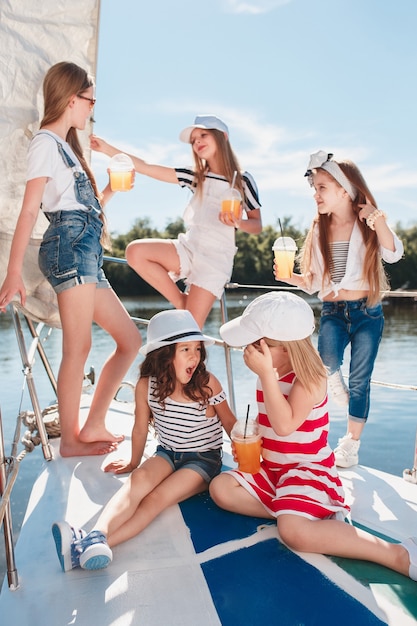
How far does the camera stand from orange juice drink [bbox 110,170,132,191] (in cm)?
236

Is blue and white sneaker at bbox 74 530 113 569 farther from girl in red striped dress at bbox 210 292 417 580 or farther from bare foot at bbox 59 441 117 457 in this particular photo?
bare foot at bbox 59 441 117 457

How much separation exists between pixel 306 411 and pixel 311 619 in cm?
57

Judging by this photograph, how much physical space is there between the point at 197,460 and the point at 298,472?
39 cm

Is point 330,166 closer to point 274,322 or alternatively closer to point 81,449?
point 274,322

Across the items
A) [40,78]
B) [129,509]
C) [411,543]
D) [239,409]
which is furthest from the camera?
[239,409]

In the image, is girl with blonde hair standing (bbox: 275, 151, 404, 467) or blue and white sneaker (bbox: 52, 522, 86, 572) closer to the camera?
blue and white sneaker (bbox: 52, 522, 86, 572)

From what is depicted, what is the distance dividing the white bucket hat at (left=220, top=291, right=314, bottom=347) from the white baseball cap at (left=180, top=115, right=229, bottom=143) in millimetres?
1040

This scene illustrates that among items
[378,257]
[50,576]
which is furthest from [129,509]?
[378,257]

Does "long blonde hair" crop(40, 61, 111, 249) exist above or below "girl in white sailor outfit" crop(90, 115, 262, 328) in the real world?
above

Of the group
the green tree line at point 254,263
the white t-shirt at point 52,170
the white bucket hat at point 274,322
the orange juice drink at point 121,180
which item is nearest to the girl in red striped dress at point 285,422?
the white bucket hat at point 274,322

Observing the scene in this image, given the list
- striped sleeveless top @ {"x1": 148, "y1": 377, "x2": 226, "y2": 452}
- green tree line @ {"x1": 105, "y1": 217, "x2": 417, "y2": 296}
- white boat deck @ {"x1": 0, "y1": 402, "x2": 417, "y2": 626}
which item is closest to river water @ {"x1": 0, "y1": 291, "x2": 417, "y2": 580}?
striped sleeveless top @ {"x1": 148, "y1": 377, "x2": 226, "y2": 452}

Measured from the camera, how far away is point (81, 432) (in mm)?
2275

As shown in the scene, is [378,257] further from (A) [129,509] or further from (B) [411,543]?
(A) [129,509]

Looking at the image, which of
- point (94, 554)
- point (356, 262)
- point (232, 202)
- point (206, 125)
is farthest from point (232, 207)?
point (94, 554)
